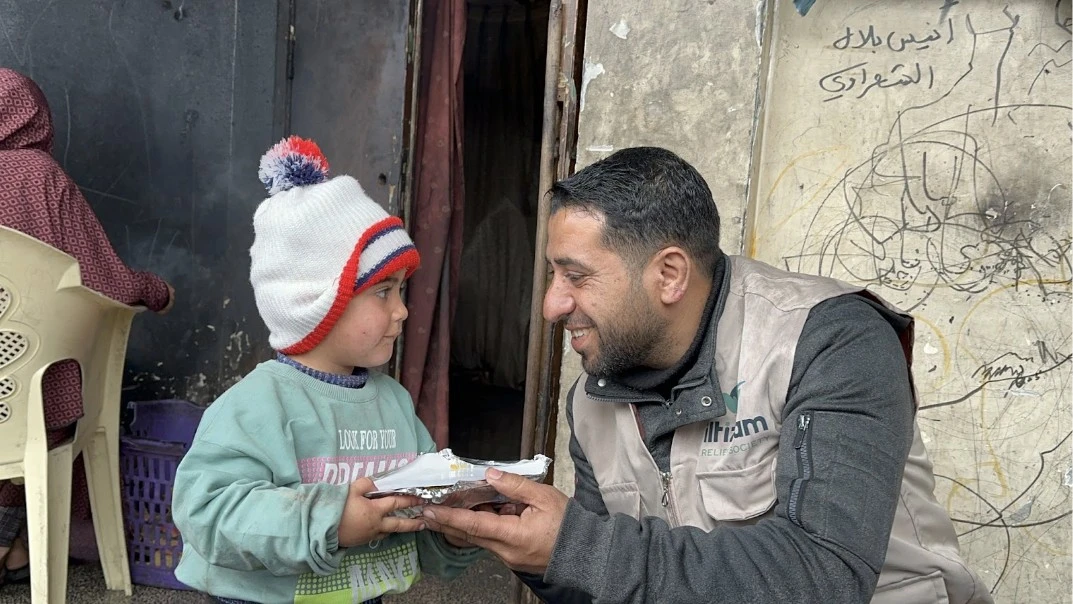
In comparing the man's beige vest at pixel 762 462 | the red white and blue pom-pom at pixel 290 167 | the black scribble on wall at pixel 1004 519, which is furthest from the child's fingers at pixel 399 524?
the black scribble on wall at pixel 1004 519

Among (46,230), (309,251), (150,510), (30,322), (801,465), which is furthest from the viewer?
(150,510)

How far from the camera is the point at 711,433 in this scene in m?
1.86

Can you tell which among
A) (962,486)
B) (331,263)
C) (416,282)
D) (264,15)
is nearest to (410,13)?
(264,15)

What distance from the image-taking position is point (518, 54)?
630cm

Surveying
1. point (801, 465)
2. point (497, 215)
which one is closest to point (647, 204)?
point (801, 465)

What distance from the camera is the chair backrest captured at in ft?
8.73

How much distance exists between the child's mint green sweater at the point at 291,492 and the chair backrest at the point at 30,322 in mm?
1193

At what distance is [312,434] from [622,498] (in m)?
0.77

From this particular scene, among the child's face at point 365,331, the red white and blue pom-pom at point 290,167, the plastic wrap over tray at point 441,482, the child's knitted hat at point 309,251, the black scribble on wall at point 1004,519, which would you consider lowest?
the black scribble on wall at point 1004,519

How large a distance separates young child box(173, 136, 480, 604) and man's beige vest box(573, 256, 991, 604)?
605mm

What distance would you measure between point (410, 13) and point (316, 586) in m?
2.60

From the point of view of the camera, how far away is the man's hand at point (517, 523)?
1.60 m

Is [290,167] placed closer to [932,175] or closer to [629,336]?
[629,336]

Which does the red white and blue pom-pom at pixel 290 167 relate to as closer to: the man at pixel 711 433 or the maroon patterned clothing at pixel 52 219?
the man at pixel 711 433
